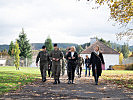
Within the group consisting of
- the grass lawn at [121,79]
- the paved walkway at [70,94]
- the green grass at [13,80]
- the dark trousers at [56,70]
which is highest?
the dark trousers at [56,70]

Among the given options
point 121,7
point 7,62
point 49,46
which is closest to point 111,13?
point 121,7

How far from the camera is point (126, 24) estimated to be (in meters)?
15.7

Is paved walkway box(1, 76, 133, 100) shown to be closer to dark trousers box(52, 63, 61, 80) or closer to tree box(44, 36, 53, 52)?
dark trousers box(52, 63, 61, 80)

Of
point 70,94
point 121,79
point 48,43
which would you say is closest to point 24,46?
point 48,43

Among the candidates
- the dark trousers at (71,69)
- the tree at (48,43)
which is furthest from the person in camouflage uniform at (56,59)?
the tree at (48,43)

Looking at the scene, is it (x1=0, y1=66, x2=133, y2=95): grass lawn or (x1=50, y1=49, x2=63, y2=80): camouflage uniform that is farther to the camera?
(x1=50, y1=49, x2=63, y2=80): camouflage uniform

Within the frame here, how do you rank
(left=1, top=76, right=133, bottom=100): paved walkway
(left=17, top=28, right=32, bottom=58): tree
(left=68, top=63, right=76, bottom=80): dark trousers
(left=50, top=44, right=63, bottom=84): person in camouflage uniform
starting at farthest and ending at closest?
1. (left=17, top=28, right=32, bottom=58): tree
2. (left=68, top=63, right=76, bottom=80): dark trousers
3. (left=50, top=44, right=63, bottom=84): person in camouflage uniform
4. (left=1, top=76, right=133, bottom=100): paved walkway

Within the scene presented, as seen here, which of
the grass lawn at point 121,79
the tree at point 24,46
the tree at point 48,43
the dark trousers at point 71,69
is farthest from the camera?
the tree at point 48,43

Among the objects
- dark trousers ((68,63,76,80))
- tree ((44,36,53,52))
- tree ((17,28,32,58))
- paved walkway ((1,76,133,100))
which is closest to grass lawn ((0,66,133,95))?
paved walkway ((1,76,133,100))

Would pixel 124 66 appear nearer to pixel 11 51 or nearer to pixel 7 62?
pixel 7 62

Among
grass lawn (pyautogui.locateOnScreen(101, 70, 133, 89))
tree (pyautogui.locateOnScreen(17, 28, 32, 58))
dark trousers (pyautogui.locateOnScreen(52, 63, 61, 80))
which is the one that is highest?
tree (pyautogui.locateOnScreen(17, 28, 32, 58))

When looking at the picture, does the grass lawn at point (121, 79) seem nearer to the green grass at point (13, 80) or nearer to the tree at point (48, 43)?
the green grass at point (13, 80)

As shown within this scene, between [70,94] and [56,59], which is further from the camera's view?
[56,59]

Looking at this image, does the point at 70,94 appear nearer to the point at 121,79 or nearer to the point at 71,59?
the point at 71,59
